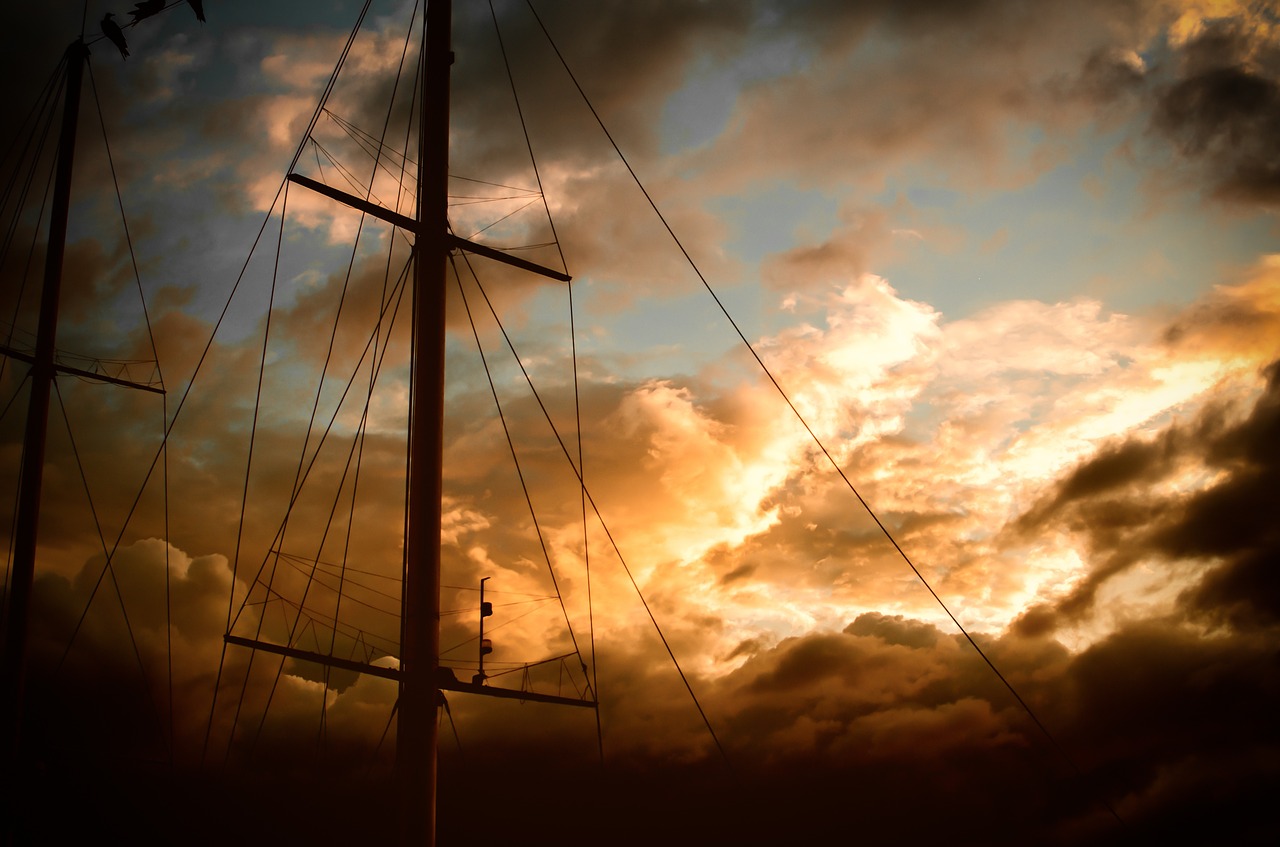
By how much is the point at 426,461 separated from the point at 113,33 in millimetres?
17214

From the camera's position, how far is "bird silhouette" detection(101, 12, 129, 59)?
23.3 m

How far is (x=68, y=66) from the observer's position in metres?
25.8

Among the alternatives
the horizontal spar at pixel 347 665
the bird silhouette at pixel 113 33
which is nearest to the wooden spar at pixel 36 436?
the bird silhouette at pixel 113 33

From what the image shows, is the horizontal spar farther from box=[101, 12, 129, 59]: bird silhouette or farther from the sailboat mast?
box=[101, 12, 129, 59]: bird silhouette

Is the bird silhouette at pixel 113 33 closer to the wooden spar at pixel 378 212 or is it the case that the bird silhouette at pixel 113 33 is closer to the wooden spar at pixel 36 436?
the wooden spar at pixel 36 436

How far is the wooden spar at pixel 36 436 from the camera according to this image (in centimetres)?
2077

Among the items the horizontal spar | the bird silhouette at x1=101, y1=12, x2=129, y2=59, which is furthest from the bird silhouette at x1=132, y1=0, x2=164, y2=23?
the horizontal spar

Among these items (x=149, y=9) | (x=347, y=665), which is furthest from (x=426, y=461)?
(x=149, y=9)

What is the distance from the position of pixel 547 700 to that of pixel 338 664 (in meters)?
3.46

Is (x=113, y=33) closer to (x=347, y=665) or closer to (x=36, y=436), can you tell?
(x=36, y=436)

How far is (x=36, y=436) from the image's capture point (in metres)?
23.2

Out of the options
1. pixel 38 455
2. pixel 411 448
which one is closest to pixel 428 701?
pixel 411 448

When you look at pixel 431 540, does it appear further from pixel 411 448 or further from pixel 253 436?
pixel 253 436

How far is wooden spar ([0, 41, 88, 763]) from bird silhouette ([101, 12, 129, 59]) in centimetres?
317
